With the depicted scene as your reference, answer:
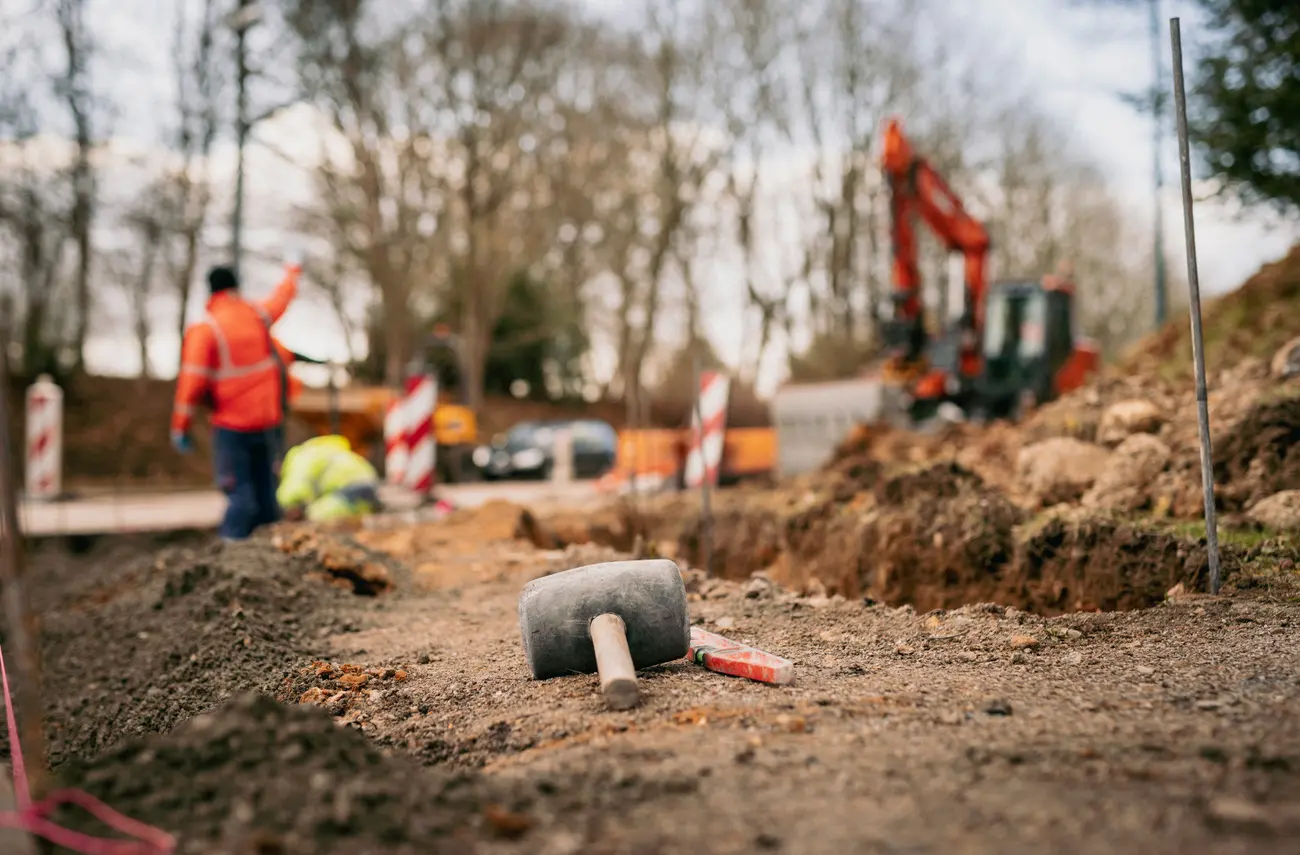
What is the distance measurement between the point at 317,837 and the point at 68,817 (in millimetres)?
624

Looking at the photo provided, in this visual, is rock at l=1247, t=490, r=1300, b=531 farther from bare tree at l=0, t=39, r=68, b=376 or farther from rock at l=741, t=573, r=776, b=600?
bare tree at l=0, t=39, r=68, b=376

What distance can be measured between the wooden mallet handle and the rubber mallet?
0.4 inches

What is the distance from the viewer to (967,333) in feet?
53.7

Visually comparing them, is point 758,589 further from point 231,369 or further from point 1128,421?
point 231,369

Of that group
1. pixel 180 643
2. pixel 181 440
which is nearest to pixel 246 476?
pixel 181 440

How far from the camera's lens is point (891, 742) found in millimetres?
3031

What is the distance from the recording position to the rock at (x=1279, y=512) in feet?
18.9

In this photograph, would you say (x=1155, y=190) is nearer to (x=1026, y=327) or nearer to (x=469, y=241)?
(x=1026, y=327)

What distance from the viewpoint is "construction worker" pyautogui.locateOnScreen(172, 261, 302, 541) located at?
838 cm

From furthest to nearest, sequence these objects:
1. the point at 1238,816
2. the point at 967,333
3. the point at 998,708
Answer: the point at 967,333, the point at 998,708, the point at 1238,816

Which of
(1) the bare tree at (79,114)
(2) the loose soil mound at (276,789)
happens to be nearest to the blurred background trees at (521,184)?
(1) the bare tree at (79,114)

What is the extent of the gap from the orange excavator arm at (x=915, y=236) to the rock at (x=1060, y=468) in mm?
7737

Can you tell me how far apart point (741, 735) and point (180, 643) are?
360cm

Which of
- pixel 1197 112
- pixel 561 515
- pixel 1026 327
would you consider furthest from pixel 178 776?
pixel 1026 327
